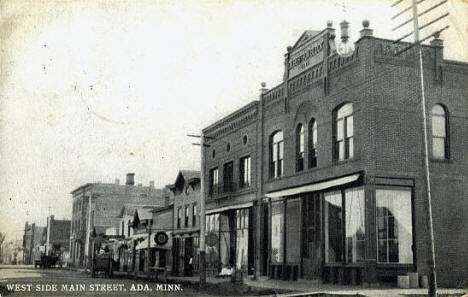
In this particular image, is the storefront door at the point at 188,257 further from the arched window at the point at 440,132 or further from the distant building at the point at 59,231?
the distant building at the point at 59,231

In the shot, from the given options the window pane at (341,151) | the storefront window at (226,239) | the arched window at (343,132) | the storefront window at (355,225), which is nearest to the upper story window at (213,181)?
the storefront window at (226,239)

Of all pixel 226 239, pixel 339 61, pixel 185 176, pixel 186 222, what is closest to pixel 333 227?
pixel 339 61

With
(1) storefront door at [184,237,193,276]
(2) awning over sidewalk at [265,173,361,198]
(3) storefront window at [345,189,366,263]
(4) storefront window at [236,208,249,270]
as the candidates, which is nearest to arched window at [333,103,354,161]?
(2) awning over sidewalk at [265,173,361,198]

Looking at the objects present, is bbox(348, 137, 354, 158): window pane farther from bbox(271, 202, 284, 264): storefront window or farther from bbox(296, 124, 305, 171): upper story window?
bbox(271, 202, 284, 264): storefront window

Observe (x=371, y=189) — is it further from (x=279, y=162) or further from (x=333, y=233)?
(x=279, y=162)

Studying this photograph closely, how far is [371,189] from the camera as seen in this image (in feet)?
70.0

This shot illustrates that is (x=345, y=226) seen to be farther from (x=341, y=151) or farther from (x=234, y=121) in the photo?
(x=234, y=121)

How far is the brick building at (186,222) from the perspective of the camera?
39.6 m

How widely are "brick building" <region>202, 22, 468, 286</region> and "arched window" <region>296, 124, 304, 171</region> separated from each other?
5 centimetres

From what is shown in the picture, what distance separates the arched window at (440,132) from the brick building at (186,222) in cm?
1977

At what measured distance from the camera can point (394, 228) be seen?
2138cm

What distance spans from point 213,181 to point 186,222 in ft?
16.6

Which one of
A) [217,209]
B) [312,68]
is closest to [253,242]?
[217,209]

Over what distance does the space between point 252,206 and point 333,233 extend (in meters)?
8.37
